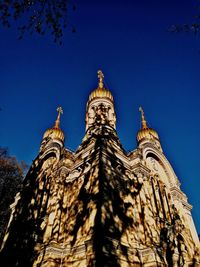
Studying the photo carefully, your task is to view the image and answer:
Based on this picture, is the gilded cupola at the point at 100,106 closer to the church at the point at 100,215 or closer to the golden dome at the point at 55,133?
the church at the point at 100,215

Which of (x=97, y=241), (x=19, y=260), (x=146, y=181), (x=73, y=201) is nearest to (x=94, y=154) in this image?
(x=73, y=201)

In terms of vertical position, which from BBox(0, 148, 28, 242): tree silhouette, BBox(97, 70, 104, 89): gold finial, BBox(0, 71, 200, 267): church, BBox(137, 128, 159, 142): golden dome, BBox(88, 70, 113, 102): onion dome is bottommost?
BBox(0, 71, 200, 267): church

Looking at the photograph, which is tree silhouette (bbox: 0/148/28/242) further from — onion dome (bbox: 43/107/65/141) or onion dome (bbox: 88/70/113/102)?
onion dome (bbox: 88/70/113/102)

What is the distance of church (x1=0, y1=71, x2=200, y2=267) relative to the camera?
36.0ft

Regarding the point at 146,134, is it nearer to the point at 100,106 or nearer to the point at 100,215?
the point at 100,106

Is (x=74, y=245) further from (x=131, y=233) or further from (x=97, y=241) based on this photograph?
(x=131, y=233)

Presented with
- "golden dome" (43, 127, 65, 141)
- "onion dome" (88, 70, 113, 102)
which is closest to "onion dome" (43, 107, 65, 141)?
"golden dome" (43, 127, 65, 141)

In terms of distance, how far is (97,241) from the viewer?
391 inches

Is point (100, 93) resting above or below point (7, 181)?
above

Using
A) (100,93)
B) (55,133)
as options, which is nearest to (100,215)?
(100,93)

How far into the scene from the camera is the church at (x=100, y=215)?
10961 mm

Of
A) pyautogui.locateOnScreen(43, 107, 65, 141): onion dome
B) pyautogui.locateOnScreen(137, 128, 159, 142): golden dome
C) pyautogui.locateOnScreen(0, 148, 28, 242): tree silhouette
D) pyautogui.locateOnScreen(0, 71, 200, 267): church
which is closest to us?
pyautogui.locateOnScreen(0, 71, 200, 267): church

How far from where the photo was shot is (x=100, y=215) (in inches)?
426

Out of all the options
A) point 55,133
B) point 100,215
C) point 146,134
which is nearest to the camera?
point 100,215
